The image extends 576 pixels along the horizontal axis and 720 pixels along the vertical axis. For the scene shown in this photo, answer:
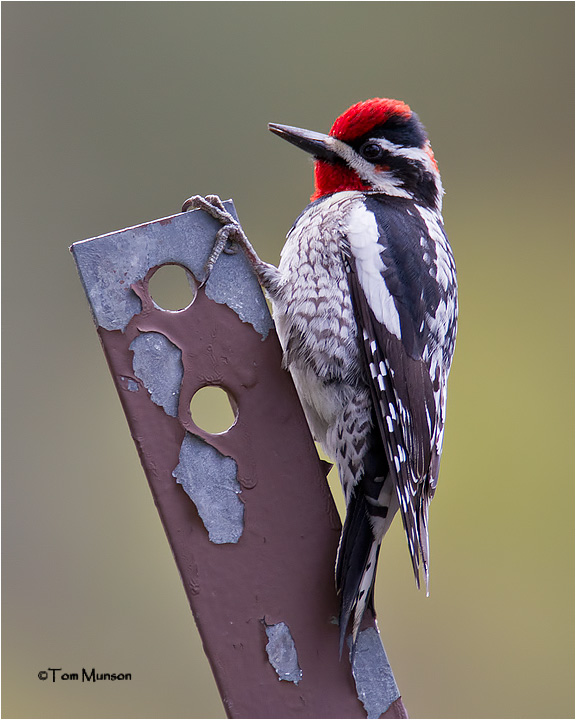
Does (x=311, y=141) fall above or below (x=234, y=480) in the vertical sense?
above

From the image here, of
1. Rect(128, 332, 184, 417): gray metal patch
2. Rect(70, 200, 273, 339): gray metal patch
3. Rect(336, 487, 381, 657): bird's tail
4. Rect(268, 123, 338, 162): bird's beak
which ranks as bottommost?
Rect(336, 487, 381, 657): bird's tail

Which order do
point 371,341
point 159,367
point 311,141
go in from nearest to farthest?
point 159,367 < point 371,341 < point 311,141

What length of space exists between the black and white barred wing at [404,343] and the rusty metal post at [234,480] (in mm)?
157

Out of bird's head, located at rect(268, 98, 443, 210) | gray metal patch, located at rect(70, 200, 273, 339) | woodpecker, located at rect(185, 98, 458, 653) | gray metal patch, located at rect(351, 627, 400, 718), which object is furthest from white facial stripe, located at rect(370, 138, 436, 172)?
gray metal patch, located at rect(351, 627, 400, 718)

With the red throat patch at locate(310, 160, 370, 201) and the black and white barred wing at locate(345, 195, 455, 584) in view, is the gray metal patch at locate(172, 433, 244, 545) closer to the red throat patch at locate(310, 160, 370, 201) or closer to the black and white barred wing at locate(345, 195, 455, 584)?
the black and white barred wing at locate(345, 195, 455, 584)

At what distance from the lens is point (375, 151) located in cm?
154

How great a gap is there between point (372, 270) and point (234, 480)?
16.9 inches

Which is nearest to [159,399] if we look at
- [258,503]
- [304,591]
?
[258,503]

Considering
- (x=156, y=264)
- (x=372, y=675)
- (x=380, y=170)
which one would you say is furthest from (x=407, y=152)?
(x=372, y=675)

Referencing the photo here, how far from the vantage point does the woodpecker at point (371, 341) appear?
128 cm

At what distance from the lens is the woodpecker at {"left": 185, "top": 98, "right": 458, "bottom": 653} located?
4.20ft

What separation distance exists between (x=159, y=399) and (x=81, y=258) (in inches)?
8.4

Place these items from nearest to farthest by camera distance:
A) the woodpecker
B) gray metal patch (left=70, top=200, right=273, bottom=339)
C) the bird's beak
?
gray metal patch (left=70, top=200, right=273, bottom=339) < the woodpecker < the bird's beak

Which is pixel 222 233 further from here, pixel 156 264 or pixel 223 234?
pixel 156 264
